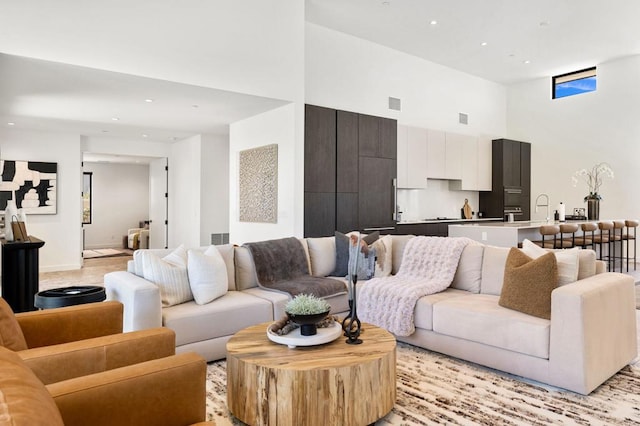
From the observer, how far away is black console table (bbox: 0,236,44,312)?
13.7ft

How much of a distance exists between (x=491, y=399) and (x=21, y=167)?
8181mm

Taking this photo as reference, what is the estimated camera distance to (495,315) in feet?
9.41

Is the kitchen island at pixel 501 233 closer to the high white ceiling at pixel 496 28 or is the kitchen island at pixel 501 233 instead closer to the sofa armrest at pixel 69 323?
the high white ceiling at pixel 496 28

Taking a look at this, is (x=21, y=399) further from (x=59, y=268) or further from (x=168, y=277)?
(x=59, y=268)

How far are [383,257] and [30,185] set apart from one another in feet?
21.8

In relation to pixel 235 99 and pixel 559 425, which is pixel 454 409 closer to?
pixel 559 425

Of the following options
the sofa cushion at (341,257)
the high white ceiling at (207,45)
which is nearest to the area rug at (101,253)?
the high white ceiling at (207,45)

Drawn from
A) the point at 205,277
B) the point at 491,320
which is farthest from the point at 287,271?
the point at 491,320

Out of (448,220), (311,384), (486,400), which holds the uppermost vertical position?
Result: (448,220)

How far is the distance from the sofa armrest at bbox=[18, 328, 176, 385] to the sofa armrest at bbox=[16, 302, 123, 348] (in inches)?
19.1

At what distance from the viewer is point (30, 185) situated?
749 cm

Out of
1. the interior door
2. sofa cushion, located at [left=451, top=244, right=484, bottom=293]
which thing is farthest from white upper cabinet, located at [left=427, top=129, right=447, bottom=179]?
the interior door

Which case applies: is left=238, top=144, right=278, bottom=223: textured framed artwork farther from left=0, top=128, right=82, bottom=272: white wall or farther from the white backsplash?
left=0, top=128, right=82, bottom=272: white wall

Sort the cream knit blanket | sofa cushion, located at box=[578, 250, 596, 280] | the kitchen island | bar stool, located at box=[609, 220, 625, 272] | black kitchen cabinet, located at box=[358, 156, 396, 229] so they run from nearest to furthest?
sofa cushion, located at box=[578, 250, 596, 280], the cream knit blanket, the kitchen island, black kitchen cabinet, located at box=[358, 156, 396, 229], bar stool, located at box=[609, 220, 625, 272]
